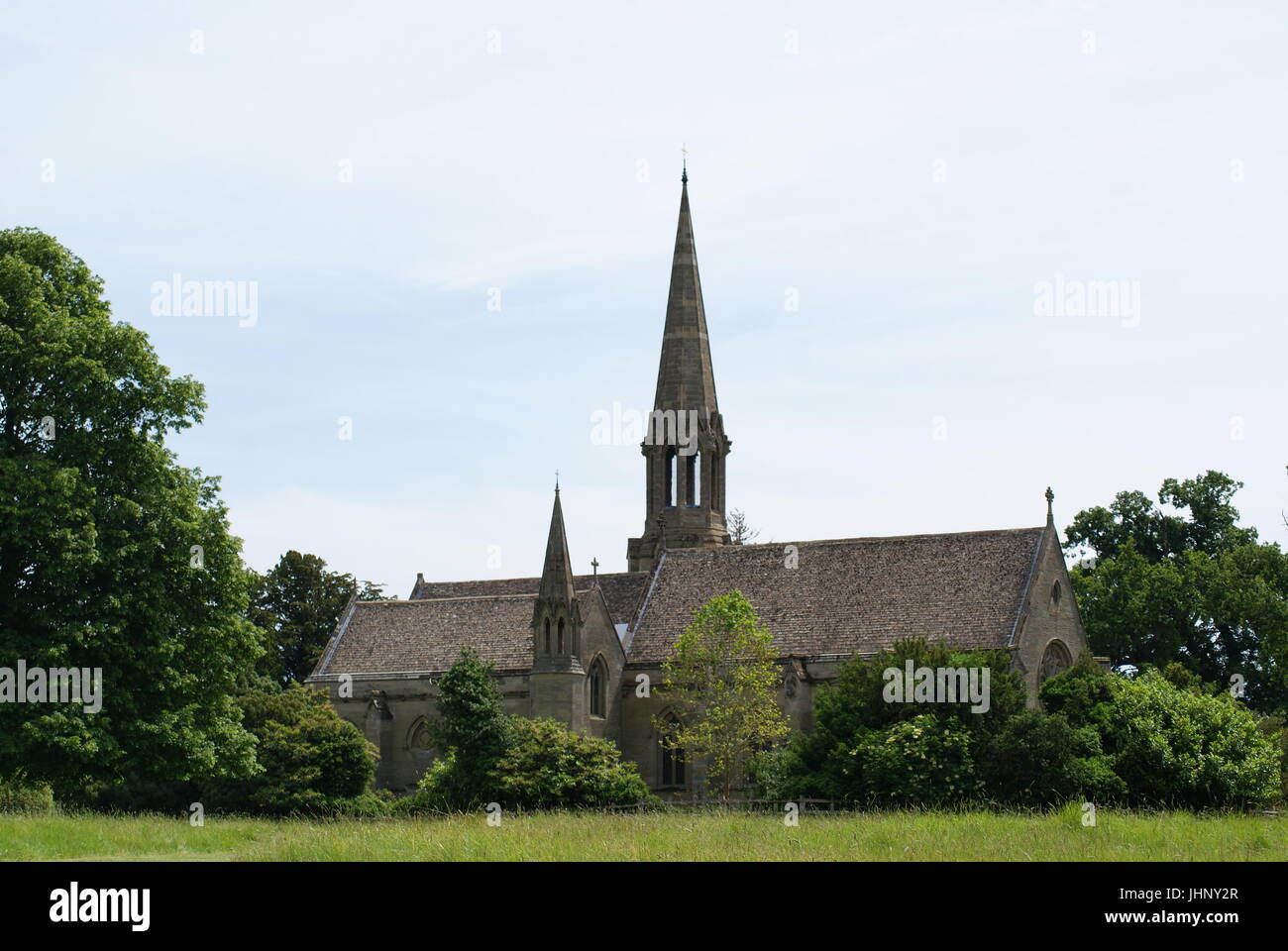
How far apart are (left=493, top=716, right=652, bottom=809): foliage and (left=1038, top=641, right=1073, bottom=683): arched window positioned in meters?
15.1

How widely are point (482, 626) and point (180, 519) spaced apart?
25945 millimetres

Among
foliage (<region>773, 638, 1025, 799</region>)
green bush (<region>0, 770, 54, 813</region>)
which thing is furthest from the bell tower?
green bush (<region>0, 770, 54, 813</region>)

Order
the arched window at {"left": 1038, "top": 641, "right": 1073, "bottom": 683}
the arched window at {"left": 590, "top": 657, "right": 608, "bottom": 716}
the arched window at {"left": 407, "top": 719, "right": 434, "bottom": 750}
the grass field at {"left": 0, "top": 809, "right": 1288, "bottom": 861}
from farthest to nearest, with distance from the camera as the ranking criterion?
the arched window at {"left": 407, "top": 719, "right": 434, "bottom": 750}
the arched window at {"left": 590, "top": 657, "right": 608, "bottom": 716}
the arched window at {"left": 1038, "top": 641, "right": 1073, "bottom": 683}
the grass field at {"left": 0, "top": 809, "right": 1288, "bottom": 861}

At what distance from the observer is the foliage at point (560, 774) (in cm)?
4212

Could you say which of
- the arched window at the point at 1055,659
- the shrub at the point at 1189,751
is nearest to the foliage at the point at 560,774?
the shrub at the point at 1189,751

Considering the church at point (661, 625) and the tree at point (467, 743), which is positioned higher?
the church at point (661, 625)

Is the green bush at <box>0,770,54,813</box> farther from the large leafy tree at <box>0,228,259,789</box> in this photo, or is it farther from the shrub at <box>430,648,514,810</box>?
the shrub at <box>430,648,514,810</box>

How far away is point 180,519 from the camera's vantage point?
102 feet

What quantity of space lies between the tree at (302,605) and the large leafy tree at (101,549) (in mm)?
34179

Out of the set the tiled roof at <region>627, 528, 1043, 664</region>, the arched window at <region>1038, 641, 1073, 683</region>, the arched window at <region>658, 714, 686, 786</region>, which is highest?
the tiled roof at <region>627, 528, 1043, 664</region>

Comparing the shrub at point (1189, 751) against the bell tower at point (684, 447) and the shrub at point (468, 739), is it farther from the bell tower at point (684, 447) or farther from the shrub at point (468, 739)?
the bell tower at point (684, 447)

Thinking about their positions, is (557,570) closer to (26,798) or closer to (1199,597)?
(26,798)

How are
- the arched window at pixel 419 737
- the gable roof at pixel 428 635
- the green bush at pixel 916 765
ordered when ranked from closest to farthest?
the green bush at pixel 916 765, the arched window at pixel 419 737, the gable roof at pixel 428 635

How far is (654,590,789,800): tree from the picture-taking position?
46.9 metres
